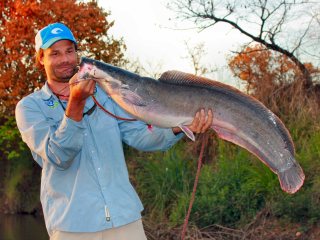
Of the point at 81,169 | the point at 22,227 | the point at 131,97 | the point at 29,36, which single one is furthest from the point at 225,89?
the point at 29,36

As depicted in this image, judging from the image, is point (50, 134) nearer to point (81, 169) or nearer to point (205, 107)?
point (81, 169)

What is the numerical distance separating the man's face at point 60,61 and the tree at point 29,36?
1409cm

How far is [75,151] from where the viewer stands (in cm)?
328

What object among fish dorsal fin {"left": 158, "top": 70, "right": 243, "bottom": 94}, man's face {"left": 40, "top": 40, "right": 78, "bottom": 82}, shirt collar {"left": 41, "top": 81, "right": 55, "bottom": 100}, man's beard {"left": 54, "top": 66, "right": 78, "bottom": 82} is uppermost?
man's face {"left": 40, "top": 40, "right": 78, "bottom": 82}

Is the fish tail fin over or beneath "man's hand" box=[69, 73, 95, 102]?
beneath

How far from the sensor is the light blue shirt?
134 inches

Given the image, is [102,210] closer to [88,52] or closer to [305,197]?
[305,197]

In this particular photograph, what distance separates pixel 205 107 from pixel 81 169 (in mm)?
837

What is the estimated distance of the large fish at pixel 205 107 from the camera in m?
3.28

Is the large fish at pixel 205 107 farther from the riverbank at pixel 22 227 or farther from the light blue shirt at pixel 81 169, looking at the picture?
the riverbank at pixel 22 227

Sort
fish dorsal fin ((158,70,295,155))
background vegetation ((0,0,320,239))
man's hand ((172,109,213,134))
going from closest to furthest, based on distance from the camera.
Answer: fish dorsal fin ((158,70,295,155)) < man's hand ((172,109,213,134)) < background vegetation ((0,0,320,239))

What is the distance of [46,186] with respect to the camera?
3525 millimetres

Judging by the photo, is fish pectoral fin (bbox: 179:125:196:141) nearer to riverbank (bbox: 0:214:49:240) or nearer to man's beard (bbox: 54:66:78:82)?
man's beard (bbox: 54:66:78:82)

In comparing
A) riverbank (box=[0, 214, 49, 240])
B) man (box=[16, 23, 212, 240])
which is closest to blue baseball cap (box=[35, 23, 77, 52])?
man (box=[16, 23, 212, 240])
